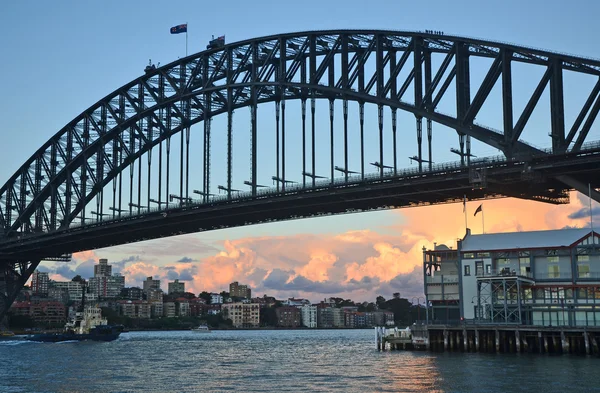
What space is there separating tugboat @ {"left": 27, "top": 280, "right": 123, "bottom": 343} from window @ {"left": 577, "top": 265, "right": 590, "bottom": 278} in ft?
214

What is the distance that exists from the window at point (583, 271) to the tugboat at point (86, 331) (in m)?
65.2

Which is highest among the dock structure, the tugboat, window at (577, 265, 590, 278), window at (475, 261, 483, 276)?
window at (475, 261, 483, 276)

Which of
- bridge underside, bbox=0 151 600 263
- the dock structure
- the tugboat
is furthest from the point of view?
the tugboat

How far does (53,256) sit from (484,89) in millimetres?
70209

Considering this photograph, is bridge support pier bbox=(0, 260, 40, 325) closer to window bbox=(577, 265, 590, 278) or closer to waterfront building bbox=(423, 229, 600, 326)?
waterfront building bbox=(423, 229, 600, 326)

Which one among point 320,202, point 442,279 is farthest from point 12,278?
point 442,279

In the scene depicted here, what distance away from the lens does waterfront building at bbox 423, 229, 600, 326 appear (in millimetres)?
64938

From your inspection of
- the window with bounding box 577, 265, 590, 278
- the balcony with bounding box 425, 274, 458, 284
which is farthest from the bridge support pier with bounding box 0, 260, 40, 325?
the window with bounding box 577, 265, 590, 278

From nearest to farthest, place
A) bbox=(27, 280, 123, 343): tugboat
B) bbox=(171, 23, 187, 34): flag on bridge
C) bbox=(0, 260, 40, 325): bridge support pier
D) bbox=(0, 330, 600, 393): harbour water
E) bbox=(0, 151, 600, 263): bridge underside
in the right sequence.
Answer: bbox=(0, 330, 600, 393): harbour water → bbox=(0, 151, 600, 263): bridge underside → bbox=(171, 23, 187, 34): flag on bridge → bbox=(27, 280, 123, 343): tugboat → bbox=(0, 260, 40, 325): bridge support pier

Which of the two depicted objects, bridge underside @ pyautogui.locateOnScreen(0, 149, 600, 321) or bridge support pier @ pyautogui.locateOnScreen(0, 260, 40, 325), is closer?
bridge underside @ pyautogui.locateOnScreen(0, 149, 600, 321)

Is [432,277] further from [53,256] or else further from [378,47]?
[53,256]

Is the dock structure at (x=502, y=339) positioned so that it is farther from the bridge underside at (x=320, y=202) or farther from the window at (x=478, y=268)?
the bridge underside at (x=320, y=202)

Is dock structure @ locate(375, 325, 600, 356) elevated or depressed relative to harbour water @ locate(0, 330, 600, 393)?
elevated

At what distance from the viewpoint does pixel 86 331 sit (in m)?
113
